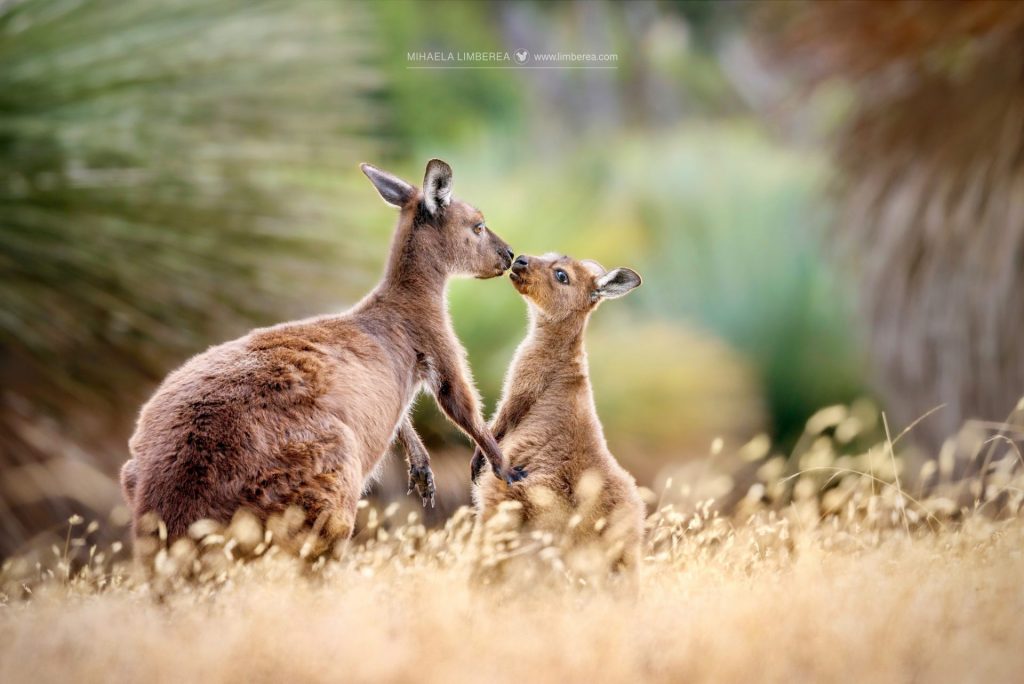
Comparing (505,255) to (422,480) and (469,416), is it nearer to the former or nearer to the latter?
(469,416)

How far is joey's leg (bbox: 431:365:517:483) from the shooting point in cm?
177

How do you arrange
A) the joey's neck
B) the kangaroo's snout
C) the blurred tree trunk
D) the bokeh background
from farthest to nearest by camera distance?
the blurred tree trunk, the bokeh background, the joey's neck, the kangaroo's snout

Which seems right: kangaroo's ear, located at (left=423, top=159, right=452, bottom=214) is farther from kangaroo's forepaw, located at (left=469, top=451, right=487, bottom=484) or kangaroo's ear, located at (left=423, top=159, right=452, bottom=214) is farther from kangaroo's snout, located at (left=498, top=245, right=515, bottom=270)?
kangaroo's forepaw, located at (left=469, top=451, right=487, bottom=484)

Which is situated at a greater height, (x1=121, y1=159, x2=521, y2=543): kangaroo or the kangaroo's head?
the kangaroo's head

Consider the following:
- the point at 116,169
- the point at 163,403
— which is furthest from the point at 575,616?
the point at 116,169

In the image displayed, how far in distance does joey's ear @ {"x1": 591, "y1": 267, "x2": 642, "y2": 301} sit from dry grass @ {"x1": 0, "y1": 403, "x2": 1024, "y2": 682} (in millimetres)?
321

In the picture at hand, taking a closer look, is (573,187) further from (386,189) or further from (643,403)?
(386,189)

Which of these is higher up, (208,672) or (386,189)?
(386,189)

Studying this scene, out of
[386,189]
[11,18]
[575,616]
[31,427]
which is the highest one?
[11,18]

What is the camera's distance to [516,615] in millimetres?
1628

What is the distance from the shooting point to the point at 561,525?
1.88 meters

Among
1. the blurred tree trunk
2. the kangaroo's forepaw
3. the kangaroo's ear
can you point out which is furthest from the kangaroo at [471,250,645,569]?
the blurred tree trunk

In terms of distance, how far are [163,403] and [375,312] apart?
0.36 metres

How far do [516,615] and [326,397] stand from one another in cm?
42
